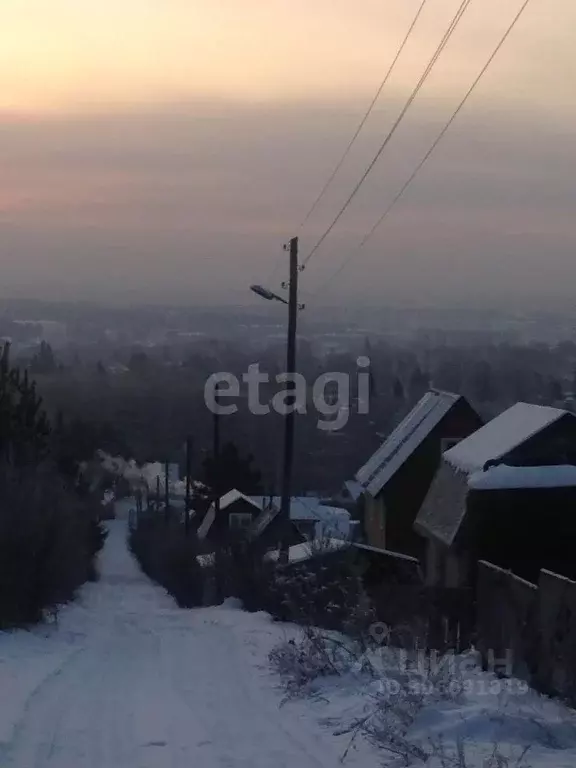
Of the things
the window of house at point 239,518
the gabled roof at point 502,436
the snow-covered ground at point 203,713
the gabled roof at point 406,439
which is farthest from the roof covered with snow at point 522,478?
the window of house at point 239,518

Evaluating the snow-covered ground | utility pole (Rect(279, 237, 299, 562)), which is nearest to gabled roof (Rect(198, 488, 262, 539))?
utility pole (Rect(279, 237, 299, 562))

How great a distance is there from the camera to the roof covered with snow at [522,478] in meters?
20.9

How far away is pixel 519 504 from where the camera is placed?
69.3ft

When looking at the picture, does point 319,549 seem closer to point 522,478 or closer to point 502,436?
point 522,478

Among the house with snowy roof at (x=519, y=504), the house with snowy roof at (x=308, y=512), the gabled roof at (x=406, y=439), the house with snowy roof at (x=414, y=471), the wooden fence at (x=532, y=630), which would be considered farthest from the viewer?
the house with snowy roof at (x=308, y=512)

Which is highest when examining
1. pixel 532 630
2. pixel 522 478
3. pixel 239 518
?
pixel 522 478

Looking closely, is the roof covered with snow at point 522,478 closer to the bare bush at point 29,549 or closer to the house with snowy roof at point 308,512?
the bare bush at point 29,549

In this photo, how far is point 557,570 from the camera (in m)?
21.5

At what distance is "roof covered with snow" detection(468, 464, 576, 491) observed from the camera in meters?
20.9


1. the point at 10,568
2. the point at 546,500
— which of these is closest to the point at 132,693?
the point at 10,568

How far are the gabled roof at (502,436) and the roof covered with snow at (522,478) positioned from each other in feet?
1.09

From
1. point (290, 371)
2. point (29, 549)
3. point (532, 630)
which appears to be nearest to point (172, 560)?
point (290, 371)

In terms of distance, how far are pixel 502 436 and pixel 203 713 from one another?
1458cm

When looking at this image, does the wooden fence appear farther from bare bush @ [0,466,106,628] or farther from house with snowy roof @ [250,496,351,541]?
house with snowy roof @ [250,496,351,541]
